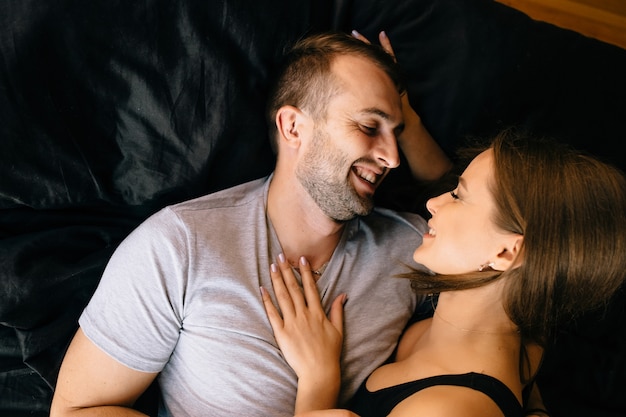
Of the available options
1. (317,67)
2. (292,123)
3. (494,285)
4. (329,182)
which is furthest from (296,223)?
(494,285)

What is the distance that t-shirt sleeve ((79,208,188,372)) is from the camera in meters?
1.18

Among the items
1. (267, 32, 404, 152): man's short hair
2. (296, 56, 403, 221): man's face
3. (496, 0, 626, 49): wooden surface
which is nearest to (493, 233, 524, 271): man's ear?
(296, 56, 403, 221): man's face

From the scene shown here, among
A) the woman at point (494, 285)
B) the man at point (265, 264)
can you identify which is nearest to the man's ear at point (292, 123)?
the man at point (265, 264)

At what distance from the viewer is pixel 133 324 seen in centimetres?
118

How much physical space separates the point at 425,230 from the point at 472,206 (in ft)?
1.19

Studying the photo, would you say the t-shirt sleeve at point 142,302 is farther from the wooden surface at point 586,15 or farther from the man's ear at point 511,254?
the wooden surface at point 586,15

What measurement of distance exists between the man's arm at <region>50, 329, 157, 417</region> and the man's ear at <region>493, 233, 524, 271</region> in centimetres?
74

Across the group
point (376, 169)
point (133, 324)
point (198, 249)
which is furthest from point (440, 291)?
point (133, 324)

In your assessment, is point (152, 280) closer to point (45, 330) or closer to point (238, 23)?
point (45, 330)

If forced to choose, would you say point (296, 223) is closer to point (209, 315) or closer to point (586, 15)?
point (209, 315)

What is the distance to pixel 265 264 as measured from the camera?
1.32m

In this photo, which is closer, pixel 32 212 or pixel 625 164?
pixel 32 212

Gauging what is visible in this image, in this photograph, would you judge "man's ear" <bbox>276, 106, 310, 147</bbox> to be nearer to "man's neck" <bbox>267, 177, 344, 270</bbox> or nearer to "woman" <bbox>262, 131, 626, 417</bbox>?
"man's neck" <bbox>267, 177, 344, 270</bbox>

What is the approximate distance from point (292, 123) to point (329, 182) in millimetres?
162
